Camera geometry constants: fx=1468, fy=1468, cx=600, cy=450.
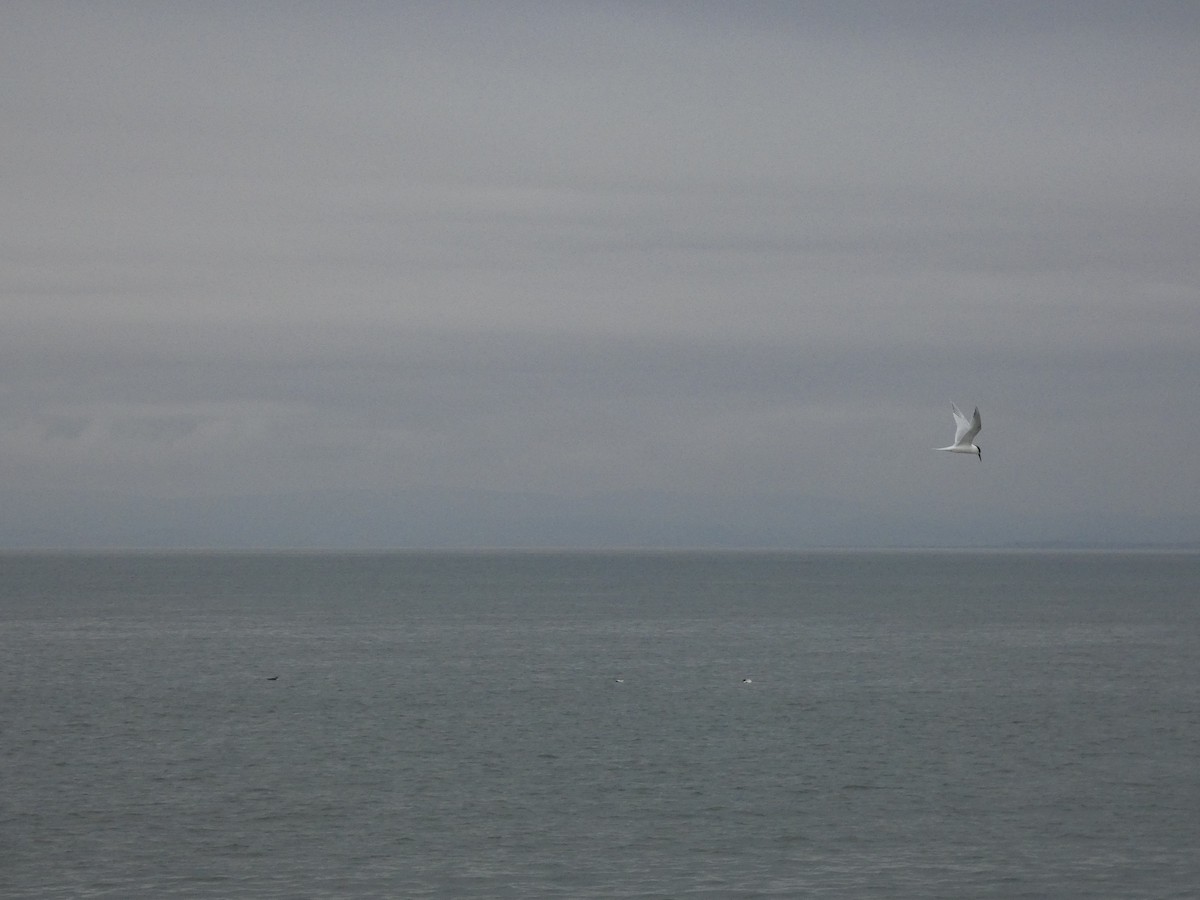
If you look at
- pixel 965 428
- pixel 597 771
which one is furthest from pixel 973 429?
pixel 597 771

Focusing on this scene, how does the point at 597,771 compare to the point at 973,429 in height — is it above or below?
below

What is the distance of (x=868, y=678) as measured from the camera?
87.0m

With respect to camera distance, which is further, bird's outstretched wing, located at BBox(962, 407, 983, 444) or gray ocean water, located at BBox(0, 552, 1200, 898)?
gray ocean water, located at BBox(0, 552, 1200, 898)

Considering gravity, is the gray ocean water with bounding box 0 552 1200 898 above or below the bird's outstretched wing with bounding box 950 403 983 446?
below

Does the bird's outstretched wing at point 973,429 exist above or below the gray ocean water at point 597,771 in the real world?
above

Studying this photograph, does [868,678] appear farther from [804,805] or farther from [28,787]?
[28,787]

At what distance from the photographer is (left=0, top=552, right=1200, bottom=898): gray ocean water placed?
40500mm

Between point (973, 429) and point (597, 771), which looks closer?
point (973, 429)

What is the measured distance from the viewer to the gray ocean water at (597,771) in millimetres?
40500

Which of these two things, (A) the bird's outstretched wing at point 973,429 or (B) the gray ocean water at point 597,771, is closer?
(A) the bird's outstretched wing at point 973,429

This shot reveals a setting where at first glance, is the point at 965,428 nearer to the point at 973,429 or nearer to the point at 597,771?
the point at 973,429

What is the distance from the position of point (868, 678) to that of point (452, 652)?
3182cm

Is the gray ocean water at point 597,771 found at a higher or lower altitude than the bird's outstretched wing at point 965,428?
lower

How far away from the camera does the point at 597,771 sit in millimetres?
54656
